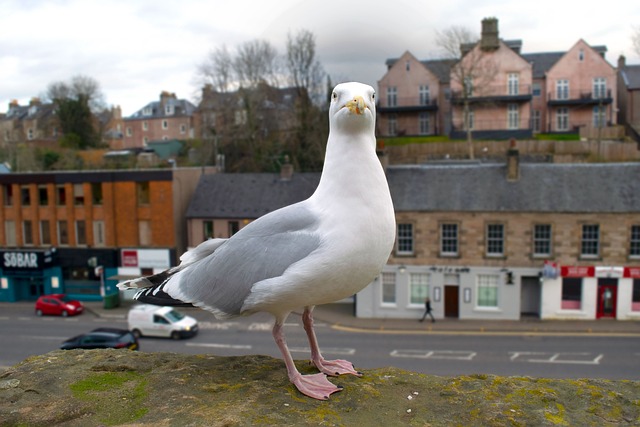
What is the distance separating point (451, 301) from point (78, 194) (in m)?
20.8

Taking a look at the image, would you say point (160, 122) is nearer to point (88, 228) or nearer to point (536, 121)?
point (88, 228)

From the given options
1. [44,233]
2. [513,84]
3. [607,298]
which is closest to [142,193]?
[44,233]

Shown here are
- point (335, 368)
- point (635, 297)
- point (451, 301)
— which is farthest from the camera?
point (451, 301)

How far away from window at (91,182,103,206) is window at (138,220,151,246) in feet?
9.15

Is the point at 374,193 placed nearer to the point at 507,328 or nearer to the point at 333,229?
the point at 333,229

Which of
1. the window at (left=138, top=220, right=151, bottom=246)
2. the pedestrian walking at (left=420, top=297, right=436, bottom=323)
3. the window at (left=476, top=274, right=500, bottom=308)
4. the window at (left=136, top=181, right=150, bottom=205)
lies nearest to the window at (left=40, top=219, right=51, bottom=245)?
the window at (left=138, top=220, right=151, bottom=246)

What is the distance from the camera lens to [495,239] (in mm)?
23703

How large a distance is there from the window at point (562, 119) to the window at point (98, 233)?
119ft

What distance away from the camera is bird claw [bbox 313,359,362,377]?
4617 mm

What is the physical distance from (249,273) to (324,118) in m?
37.5

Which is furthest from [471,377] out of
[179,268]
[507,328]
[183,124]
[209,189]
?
[183,124]

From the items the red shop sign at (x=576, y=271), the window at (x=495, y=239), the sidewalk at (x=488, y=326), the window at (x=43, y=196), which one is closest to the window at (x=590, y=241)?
the red shop sign at (x=576, y=271)

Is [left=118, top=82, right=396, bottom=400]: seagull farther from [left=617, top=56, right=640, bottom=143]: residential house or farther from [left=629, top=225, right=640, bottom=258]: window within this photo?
[left=617, top=56, right=640, bottom=143]: residential house

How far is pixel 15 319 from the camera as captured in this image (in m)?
26.7
